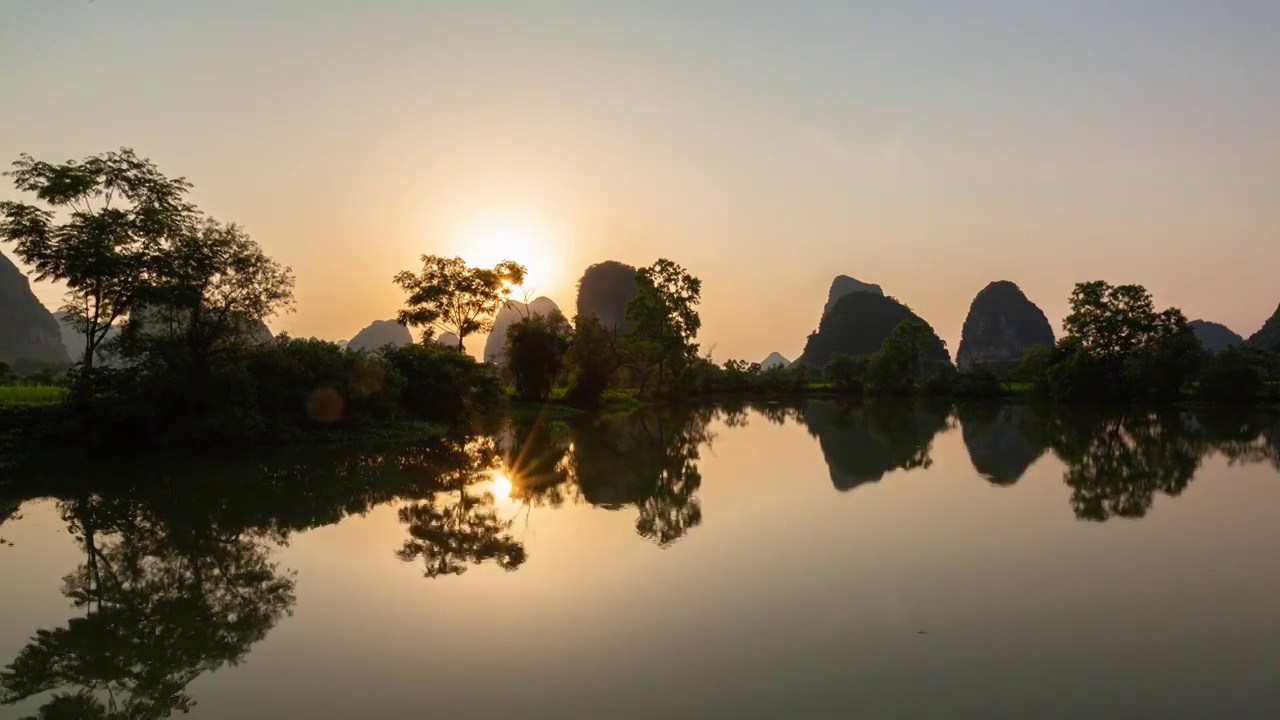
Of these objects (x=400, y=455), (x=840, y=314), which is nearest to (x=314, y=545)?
(x=400, y=455)

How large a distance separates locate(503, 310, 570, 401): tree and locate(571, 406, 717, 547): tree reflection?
29.3 ft

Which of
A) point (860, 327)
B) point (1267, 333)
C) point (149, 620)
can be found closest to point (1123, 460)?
point (149, 620)

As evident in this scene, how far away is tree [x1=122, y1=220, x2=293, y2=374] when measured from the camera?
2019 cm

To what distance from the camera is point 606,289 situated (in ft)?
539

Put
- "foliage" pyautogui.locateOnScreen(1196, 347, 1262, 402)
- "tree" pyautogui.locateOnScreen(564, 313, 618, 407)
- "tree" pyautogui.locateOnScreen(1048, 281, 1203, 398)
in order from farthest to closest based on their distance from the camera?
"tree" pyautogui.locateOnScreen(1048, 281, 1203, 398) → "foliage" pyautogui.locateOnScreen(1196, 347, 1262, 402) → "tree" pyautogui.locateOnScreen(564, 313, 618, 407)

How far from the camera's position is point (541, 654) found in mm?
5820

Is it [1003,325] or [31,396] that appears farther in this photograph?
[1003,325]

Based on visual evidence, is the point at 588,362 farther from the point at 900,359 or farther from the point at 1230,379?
the point at 1230,379

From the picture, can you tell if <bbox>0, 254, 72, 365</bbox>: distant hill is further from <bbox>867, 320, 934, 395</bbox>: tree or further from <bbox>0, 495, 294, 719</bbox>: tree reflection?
<bbox>0, 495, 294, 719</bbox>: tree reflection

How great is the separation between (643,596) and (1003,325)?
553ft

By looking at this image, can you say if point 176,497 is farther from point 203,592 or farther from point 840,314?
point 840,314

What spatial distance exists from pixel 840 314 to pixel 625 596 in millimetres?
146606

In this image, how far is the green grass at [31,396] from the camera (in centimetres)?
1914

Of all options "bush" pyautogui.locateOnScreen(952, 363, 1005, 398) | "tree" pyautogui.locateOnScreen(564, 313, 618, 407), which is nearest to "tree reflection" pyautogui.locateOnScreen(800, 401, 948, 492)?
"tree" pyautogui.locateOnScreen(564, 313, 618, 407)
